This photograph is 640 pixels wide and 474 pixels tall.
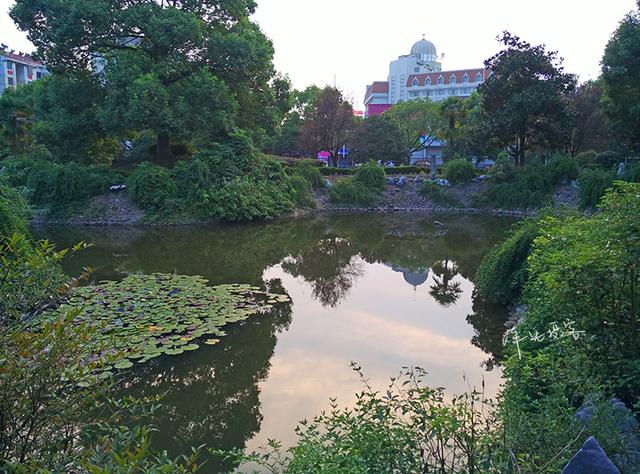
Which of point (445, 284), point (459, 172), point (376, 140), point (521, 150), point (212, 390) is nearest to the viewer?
point (212, 390)

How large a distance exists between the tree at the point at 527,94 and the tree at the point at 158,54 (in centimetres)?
995

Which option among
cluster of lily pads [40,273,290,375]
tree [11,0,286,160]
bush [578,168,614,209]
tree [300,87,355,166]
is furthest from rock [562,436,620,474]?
tree [300,87,355,166]

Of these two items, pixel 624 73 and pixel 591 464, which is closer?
pixel 591 464

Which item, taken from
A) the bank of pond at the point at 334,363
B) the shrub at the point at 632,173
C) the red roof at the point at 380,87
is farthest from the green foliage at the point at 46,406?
the red roof at the point at 380,87

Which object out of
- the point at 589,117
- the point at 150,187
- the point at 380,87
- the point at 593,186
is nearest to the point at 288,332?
the point at 150,187

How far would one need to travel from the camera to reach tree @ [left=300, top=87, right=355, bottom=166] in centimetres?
3055

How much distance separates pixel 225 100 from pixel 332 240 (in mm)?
6945

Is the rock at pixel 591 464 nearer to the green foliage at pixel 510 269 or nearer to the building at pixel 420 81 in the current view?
the green foliage at pixel 510 269

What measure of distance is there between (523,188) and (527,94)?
3.77 m

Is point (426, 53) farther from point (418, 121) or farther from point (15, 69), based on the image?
point (15, 69)

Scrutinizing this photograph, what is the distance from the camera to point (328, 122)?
30875mm

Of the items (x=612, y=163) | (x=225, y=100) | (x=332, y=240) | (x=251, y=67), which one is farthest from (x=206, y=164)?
(x=612, y=163)

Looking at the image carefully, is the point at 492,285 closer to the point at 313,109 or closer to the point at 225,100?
the point at 225,100

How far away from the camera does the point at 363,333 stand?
275 inches
